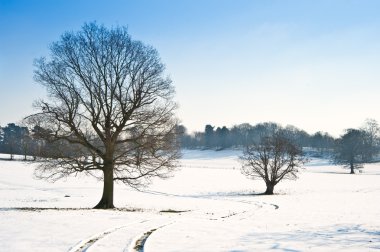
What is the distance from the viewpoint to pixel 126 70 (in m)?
23.7

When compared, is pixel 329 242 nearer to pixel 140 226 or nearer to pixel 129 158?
pixel 140 226

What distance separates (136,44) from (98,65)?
3009mm

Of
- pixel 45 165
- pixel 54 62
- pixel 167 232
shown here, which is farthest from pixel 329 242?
pixel 54 62

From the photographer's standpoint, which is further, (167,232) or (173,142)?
(173,142)

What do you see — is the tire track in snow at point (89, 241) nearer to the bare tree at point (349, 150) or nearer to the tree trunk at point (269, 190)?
the tree trunk at point (269, 190)

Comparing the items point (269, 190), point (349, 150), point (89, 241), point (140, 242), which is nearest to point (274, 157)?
point (269, 190)

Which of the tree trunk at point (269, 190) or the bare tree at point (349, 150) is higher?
the bare tree at point (349, 150)

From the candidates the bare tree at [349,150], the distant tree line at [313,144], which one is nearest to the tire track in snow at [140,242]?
the distant tree line at [313,144]

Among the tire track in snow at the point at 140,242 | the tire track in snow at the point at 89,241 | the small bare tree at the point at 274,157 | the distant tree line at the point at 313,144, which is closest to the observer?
the tire track in snow at the point at 89,241

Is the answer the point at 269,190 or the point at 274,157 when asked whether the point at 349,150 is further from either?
the point at 269,190

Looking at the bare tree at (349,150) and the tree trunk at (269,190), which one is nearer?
the tree trunk at (269,190)

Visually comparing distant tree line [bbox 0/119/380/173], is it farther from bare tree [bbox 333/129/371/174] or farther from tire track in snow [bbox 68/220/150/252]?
tire track in snow [bbox 68/220/150/252]

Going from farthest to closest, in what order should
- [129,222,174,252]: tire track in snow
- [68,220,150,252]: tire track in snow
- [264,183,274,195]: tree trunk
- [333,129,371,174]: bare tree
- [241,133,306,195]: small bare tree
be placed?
1. [333,129,371,174]: bare tree
2. [241,133,306,195]: small bare tree
3. [264,183,274,195]: tree trunk
4. [129,222,174,252]: tire track in snow
5. [68,220,150,252]: tire track in snow

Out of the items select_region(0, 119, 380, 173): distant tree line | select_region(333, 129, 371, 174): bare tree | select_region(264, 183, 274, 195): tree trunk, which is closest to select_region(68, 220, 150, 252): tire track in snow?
select_region(0, 119, 380, 173): distant tree line
